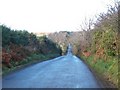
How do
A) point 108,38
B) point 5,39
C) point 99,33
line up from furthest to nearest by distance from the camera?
point 5,39
point 99,33
point 108,38

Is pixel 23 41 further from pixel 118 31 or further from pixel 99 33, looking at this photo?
pixel 118 31

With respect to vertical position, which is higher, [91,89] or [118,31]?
[118,31]

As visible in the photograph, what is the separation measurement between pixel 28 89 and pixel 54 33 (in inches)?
6334

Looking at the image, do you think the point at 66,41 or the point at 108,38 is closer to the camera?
the point at 108,38

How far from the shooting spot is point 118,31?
2202cm

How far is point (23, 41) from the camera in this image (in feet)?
184

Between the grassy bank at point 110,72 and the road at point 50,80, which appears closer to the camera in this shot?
the road at point 50,80

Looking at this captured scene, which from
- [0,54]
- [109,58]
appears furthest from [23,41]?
[109,58]

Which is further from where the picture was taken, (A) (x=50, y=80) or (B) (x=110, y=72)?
(B) (x=110, y=72)

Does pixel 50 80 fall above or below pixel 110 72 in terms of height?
below

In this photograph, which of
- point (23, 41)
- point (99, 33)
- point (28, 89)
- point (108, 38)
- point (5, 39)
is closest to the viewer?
point (28, 89)

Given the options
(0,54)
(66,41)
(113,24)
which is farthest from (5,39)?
(66,41)

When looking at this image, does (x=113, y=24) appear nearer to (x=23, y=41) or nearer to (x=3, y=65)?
(x=3, y=65)

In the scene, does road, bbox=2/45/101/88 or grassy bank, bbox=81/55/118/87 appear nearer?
road, bbox=2/45/101/88
